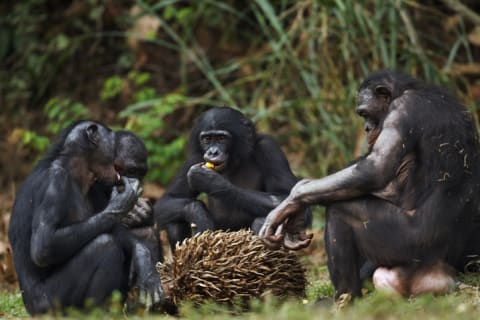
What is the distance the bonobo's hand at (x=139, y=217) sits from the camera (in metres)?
8.59

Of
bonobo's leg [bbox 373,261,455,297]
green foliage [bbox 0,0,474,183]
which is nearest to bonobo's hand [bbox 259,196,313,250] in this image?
bonobo's leg [bbox 373,261,455,297]

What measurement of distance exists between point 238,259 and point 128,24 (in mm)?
9477

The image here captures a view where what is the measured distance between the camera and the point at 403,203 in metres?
7.27

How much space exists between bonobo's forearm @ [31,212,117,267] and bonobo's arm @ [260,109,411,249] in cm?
126

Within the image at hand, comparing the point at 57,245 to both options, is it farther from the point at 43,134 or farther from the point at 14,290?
the point at 43,134

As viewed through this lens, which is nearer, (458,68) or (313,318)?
(313,318)

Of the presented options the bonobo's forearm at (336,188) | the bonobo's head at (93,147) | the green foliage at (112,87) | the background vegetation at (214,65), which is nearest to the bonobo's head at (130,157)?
the bonobo's head at (93,147)

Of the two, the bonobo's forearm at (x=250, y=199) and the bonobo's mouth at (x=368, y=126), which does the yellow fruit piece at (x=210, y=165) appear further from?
the bonobo's mouth at (x=368, y=126)

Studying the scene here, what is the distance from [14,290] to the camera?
10.3m

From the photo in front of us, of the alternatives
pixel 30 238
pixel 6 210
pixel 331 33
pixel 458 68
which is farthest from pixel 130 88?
pixel 30 238

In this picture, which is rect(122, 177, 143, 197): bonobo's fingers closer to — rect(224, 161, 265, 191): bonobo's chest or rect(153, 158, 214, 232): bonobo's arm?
rect(153, 158, 214, 232): bonobo's arm

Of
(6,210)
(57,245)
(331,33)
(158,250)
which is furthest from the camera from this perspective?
(6,210)

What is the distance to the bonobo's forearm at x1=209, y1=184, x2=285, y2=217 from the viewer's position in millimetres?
8859

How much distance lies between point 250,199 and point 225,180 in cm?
30
